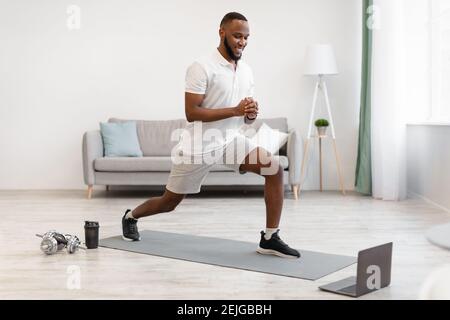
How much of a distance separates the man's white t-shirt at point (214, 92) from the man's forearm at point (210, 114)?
5cm

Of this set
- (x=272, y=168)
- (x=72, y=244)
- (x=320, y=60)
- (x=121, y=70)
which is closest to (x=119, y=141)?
(x=121, y=70)

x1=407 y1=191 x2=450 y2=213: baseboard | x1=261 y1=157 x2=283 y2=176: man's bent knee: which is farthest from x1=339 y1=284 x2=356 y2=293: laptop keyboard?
x1=407 y1=191 x2=450 y2=213: baseboard

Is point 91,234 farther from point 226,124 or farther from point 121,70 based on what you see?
point 121,70

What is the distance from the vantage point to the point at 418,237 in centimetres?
411

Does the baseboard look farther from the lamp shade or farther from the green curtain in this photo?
the lamp shade

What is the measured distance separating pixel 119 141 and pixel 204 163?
10.9 ft

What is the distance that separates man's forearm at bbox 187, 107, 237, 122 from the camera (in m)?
3.30

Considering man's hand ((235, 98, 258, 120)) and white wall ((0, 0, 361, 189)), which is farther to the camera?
white wall ((0, 0, 361, 189))

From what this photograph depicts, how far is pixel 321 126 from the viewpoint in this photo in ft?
21.9

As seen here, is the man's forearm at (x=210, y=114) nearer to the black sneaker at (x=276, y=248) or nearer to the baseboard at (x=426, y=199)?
the black sneaker at (x=276, y=248)

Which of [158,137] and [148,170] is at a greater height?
[158,137]

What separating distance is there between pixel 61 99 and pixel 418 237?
4616mm

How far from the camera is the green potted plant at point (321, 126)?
6.67 meters

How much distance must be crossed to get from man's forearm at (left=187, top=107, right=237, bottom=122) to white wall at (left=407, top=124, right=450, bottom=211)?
8.51 ft
